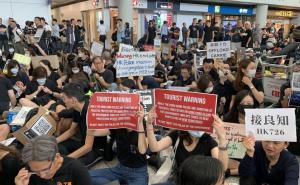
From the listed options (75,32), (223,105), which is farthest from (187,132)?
(75,32)

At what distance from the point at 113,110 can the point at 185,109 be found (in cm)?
76

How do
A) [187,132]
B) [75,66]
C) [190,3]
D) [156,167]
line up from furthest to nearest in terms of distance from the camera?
[190,3]
[75,66]
[156,167]
[187,132]

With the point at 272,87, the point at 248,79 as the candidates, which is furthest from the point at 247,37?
the point at 248,79

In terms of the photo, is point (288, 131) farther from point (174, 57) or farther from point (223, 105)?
point (174, 57)

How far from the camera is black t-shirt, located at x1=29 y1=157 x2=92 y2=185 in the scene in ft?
8.16

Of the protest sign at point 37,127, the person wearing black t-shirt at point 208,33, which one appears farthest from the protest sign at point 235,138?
the person wearing black t-shirt at point 208,33

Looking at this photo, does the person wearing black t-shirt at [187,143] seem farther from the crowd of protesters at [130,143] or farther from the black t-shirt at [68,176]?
the black t-shirt at [68,176]

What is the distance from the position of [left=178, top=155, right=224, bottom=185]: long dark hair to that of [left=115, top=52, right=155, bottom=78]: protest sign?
170 inches

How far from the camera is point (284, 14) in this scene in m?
32.3

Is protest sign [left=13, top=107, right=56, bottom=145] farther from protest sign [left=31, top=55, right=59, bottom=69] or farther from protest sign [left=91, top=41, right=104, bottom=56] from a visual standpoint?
protest sign [left=31, top=55, right=59, bottom=69]

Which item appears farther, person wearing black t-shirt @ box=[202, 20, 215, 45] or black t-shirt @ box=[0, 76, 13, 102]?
person wearing black t-shirt @ box=[202, 20, 215, 45]

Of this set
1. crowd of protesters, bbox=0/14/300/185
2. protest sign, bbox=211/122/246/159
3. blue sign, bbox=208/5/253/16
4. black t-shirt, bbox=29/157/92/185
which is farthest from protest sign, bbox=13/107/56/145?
blue sign, bbox=208/5/253/16

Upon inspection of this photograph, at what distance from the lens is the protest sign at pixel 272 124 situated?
2.62 m

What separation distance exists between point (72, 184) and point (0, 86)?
13.7 ft
